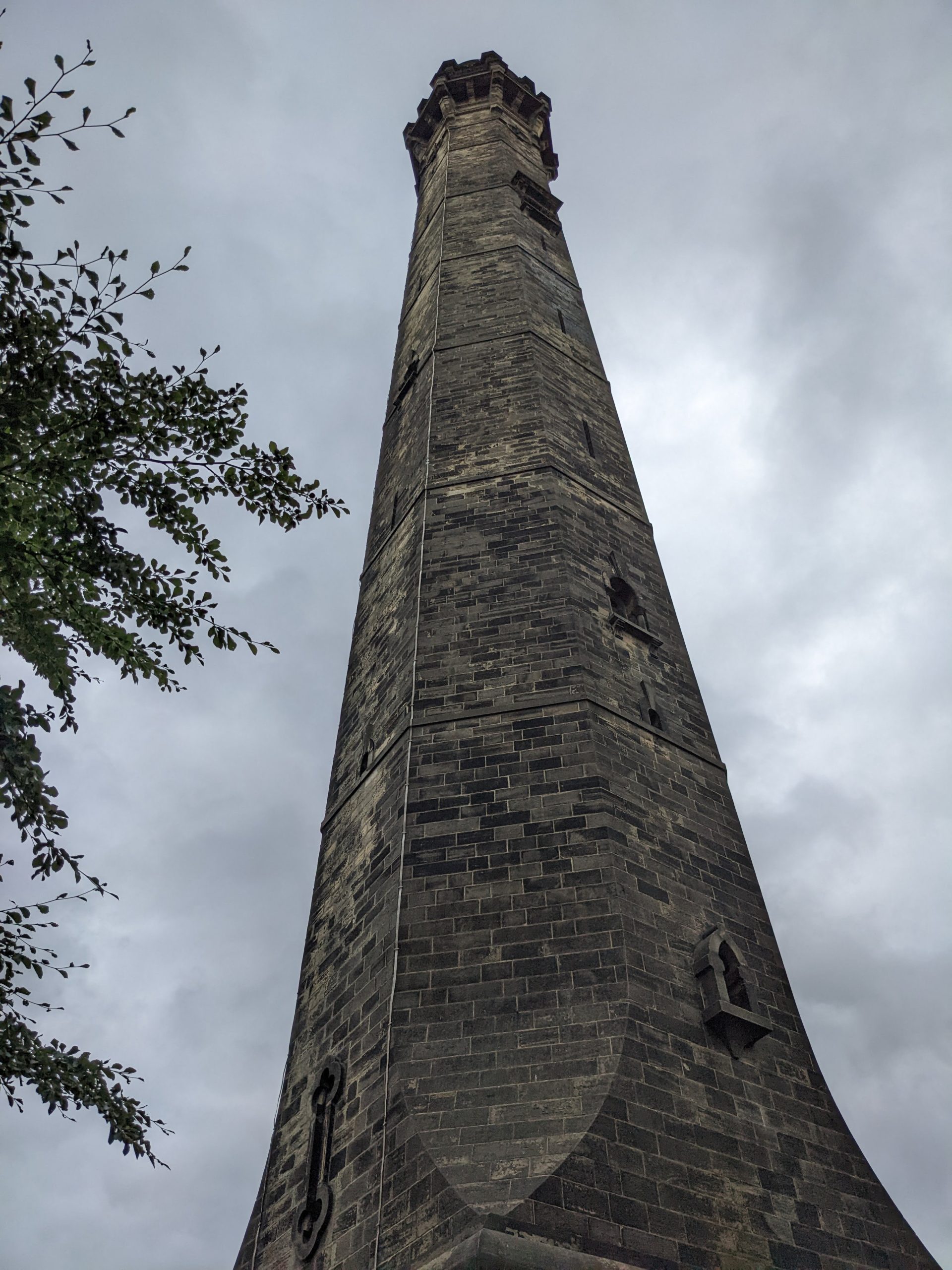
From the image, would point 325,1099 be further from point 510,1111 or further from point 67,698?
point 67,698

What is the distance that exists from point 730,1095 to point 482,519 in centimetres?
740

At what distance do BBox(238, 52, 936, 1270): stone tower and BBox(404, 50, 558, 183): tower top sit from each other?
46.3 feet

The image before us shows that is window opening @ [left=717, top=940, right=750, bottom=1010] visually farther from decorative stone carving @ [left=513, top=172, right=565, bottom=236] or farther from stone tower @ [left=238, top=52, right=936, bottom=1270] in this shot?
decorative stone carving @ [left=513, top=172, right=565, bottom=236]

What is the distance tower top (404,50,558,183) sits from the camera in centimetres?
2639

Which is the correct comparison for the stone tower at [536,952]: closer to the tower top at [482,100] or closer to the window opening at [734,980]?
the window opening at [734,980]

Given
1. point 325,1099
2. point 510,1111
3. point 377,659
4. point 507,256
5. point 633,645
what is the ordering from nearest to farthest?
point 510,1111
point 325,1099
point 633,645
point 377,659
point 507,256

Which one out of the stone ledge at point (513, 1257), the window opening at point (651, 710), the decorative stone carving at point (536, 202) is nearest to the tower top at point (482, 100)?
the decorative stone carving at point (536, 202)

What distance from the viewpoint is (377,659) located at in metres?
13.5

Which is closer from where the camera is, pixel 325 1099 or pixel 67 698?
pixel 67 698

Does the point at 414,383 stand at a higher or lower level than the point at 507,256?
lower

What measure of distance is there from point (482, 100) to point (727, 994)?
77.0ft

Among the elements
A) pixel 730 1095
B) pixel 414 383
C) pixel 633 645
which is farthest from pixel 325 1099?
pixel 414 383

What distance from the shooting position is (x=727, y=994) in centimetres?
920

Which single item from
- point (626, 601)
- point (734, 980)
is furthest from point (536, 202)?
point (734, 980)
